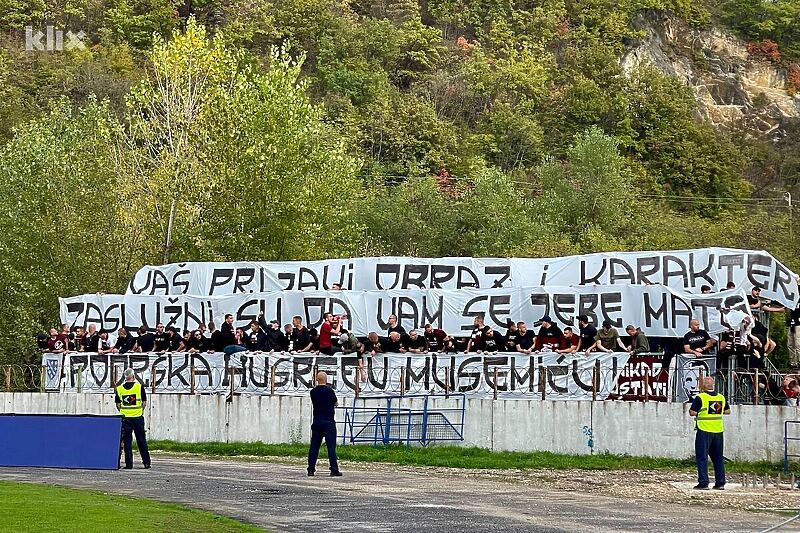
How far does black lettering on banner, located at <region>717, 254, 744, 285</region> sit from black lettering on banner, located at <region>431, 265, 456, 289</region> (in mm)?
7198

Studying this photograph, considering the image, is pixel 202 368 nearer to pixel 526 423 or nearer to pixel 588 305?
pixel 526 423

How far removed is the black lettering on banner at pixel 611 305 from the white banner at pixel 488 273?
146cm

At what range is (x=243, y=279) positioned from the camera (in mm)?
38594

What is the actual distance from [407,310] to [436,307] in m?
0.80

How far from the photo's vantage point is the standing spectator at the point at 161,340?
120ft

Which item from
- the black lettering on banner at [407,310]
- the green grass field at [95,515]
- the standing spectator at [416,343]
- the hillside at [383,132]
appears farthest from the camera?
the hillside at [383,132]

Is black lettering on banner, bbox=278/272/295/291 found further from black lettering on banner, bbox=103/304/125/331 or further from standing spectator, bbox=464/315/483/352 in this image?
standing spectator, bbox=464/315/483/352

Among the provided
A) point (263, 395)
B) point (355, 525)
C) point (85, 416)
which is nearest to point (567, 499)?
point (355, 525)

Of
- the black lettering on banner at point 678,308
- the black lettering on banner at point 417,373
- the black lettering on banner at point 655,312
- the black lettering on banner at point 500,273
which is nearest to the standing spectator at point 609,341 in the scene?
the black lettering on banner at point 655,312

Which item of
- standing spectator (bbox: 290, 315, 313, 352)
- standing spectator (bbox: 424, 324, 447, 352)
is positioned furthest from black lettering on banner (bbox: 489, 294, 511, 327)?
standing spectator (bbox: 290, 315, 313, 352)

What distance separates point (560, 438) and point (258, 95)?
2326 centimetres

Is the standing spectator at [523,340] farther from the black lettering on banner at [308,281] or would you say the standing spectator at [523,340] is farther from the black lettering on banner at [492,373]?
the black lettering on banner at [308,281]

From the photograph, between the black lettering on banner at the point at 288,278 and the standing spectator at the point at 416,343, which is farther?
the black lettering on banner at the point at 288,278

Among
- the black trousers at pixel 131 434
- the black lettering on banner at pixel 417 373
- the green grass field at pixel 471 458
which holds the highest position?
the black lettering on banner at pixel 417 373
